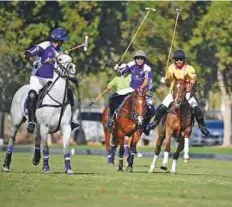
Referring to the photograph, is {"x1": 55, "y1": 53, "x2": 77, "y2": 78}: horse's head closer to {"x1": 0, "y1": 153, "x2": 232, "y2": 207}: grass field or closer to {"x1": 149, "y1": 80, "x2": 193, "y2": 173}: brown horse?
{"x1": 0, "y1": 153, "x2": 232, "y2": 207}: grass field

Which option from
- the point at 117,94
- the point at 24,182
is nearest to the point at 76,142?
the point at 117,94

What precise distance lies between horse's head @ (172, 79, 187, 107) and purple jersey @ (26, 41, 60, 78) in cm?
321

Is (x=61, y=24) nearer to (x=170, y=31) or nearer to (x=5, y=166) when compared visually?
(x=170, y=31)

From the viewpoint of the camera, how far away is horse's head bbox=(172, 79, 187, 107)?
25.5 metres

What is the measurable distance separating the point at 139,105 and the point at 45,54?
369 centimetres

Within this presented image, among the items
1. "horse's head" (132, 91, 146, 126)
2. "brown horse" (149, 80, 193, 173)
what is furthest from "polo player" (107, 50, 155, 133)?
"brown horse" (149, 80, 193, 173)

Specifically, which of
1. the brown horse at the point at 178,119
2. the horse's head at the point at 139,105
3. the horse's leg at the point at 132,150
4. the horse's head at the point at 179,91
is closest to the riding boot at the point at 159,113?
the brown horse at the point at 178,119

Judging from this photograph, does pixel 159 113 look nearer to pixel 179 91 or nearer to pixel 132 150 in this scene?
pixel 132 150

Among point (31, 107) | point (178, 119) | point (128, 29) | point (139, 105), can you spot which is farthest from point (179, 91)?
point (128, 29)

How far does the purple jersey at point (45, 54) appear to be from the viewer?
77.8ft

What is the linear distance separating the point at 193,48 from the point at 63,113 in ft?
124

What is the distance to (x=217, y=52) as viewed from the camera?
61094mm

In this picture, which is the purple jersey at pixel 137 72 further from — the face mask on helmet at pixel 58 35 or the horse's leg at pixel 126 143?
the face mask on helmet at pixel 58 35

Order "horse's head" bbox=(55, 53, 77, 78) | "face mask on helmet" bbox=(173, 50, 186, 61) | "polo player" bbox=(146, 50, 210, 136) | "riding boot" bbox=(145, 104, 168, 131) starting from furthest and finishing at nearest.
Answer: "riding boot" bbox=(145, 104, 168, 131), "polo player" bbox=(146, 50, 210, 136), "face mask on helmet" bbox=(173, 50, 186, 61), "horse's head" bbox=(55, 53, 77, 78)
